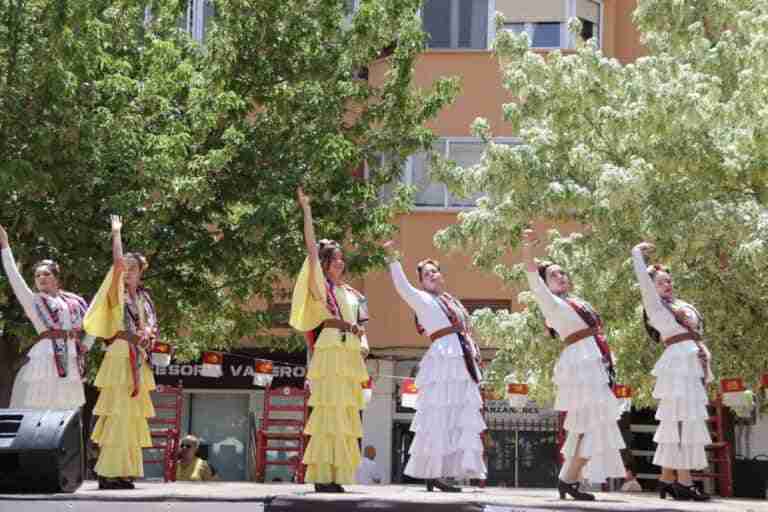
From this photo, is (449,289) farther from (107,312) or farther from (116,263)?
(116,263)

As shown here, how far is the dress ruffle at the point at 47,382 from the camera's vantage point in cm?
1040

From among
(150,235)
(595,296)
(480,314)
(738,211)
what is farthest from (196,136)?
(738,211)

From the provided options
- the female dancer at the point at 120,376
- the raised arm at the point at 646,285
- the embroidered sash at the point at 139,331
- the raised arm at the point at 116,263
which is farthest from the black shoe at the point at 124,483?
the raised arm at the point at 646,285

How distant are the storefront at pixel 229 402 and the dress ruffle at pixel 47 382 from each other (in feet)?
38.0

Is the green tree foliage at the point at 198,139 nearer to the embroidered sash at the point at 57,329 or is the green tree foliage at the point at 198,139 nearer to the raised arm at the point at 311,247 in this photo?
the embroidered sash at the point at 57,329

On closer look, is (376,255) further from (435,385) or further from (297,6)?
(435,385)

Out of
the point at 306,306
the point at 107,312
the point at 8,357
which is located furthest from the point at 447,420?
the point at 8,357

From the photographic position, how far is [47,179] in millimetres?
14953

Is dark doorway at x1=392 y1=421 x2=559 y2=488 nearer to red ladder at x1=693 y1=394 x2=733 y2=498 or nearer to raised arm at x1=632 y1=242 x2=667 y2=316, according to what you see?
red ladder at x1=693 y1=394 x2=733 y2=498

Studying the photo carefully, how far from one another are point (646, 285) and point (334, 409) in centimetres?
235

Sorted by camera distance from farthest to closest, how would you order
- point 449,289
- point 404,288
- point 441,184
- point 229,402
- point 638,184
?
1. point 229,402
2. point 441,184
3. point 449,289
4. point 638,184
5. point 404,288

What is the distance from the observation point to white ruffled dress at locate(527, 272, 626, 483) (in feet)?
32.3

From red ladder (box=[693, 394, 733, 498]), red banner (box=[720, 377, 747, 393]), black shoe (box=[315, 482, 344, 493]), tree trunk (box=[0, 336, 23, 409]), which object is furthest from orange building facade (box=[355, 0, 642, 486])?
black shoe (box=[315, 482, 344, 493])

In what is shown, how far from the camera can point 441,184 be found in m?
22.1
